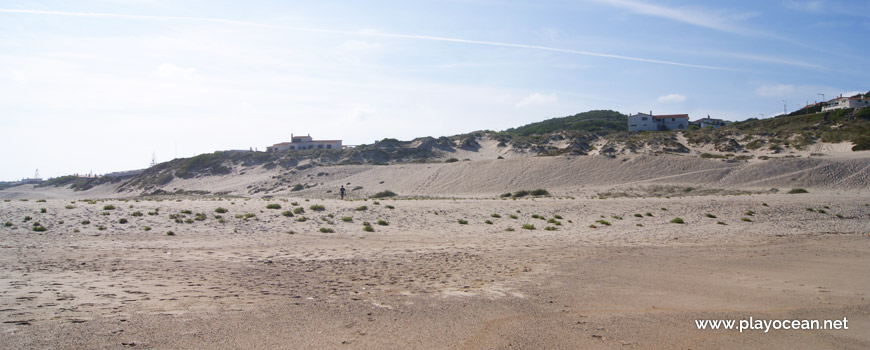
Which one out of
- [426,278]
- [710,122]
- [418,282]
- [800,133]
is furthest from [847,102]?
[418,282]

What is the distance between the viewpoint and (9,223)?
16188mm

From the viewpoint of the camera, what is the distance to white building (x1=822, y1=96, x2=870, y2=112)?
71.9 m

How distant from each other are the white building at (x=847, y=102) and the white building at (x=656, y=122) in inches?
715

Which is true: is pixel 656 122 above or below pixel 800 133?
above

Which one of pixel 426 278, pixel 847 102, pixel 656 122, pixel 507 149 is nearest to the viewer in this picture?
pixel 426 278

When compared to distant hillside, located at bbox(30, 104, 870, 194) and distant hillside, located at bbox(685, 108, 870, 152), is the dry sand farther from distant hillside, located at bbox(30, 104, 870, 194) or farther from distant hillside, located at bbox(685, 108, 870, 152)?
distant hillside, located at bbox(685, 108, 870, 152)

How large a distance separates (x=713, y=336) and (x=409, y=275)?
17.5 ft

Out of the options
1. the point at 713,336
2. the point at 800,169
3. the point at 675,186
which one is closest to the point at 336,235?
the point at 713,336

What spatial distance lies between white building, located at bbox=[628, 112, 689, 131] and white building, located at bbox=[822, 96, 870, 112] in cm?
1817

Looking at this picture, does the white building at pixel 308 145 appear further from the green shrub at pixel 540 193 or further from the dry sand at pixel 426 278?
the dry sand at pixel 426 278

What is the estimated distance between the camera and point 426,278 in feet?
32.7

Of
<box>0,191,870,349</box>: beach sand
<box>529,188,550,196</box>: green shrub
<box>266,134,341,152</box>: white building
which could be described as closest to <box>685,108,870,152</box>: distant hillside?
<box>529,188,550,196</box>: green shrub

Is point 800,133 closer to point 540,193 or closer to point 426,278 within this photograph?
point 540,193

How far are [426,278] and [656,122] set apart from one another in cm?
7490
